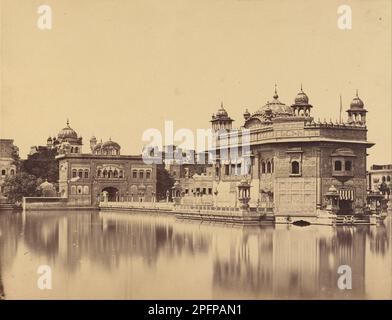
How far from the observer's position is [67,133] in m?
59.5

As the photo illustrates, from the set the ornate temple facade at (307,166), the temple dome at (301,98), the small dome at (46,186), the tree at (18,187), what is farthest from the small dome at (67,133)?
the temple dome at (301,98)

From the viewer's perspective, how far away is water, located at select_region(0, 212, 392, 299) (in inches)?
494

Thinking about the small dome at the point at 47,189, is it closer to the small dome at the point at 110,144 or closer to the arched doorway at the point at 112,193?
the arched doorway at the point at 112,193

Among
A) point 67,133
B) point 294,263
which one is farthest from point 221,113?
point 294,263

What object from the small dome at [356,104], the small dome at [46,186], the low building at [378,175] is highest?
the small dome at [356,104]

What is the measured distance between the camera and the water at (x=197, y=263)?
12.6 meters

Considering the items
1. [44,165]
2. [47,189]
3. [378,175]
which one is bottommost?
[47,189]

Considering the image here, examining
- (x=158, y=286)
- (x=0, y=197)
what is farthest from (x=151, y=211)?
(x=158, y=286)

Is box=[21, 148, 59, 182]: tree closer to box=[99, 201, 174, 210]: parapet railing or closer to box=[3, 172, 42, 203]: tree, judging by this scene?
box=[3, 172, 42, 203]: tree

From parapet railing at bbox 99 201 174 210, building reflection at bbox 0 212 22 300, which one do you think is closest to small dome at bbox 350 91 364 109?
parapet railing at bbox 99 201 174 210

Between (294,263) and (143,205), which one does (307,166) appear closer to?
(294,263)

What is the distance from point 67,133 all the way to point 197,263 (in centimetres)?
4487

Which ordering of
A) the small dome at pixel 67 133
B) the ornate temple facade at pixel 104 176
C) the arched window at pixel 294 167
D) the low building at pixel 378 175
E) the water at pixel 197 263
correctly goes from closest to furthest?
the water at pixel 197 263 → the arched window at pixel 294 167 → the ornate temple facade at pixel 104 176 → the small dome at pixel 67 133 → the low building at pixel 378 175

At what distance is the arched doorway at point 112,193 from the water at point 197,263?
2990 cm
